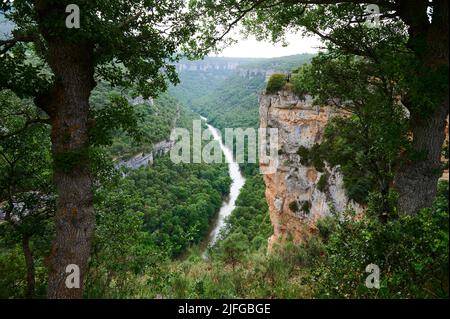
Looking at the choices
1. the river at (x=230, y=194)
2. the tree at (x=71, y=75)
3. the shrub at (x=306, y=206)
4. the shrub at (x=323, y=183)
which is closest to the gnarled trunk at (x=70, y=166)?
the tree at (x=71, y=75)

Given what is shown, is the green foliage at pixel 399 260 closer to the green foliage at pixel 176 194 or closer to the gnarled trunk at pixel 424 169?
the gnarled trunk at pixel 424 169

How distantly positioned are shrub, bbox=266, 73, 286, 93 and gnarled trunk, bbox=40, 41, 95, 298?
18.3 metres

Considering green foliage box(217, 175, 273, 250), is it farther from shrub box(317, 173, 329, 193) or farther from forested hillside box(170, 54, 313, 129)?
forested hillside box(170, 54, 313, 129)

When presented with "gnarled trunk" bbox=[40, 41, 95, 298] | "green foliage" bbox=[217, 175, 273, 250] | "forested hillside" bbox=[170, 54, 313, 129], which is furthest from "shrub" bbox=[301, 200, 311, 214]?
"forested hillside" bbox=[170, 54, 313, 129]

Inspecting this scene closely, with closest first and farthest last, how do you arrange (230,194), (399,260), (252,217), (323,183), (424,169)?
1. (399,260)
2. (424,169)
3. (323,183)
4. (252,217)
5. (230,194)

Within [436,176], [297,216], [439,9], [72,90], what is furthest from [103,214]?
[297,216]

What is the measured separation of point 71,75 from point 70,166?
1373 mm

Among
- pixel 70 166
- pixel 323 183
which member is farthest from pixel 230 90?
pixel 70 166

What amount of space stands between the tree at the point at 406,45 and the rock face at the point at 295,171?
12.9 meters

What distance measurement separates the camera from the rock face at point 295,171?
777 inches

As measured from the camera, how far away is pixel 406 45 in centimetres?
495

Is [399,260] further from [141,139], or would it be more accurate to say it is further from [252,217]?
[252,217]

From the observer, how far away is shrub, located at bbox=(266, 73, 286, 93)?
73.0 feet
